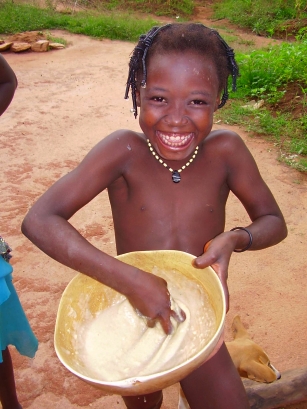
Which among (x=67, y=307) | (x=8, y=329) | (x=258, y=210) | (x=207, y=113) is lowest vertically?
(x=8, y=329)

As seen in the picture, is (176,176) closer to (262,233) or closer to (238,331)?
(262,233)

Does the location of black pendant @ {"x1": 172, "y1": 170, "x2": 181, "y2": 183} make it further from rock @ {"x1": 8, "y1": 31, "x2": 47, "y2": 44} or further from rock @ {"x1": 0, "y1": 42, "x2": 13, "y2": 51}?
rock @ {"x1": 8, "y1": 31, "x2": 47, "y2": 44}

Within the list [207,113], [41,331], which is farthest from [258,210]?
[41,331]

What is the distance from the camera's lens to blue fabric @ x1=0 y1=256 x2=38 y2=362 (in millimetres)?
1445

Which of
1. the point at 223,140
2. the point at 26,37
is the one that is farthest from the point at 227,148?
the point at 26,37

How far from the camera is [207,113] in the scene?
1.28 m

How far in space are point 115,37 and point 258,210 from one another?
7213 mm

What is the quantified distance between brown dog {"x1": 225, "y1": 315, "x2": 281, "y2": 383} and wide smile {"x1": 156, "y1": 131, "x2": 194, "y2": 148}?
0.83m

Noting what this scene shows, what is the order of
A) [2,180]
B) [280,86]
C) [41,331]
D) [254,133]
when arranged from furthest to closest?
[280,86] < [254,133] < [2,180] < [41,331]

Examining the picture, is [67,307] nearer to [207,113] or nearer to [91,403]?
[207,113]

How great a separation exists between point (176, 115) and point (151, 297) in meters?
0.49

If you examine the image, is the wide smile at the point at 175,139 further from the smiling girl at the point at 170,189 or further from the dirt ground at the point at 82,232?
the dirt ground at the point at 82,232

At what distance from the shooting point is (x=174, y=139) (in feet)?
4.28

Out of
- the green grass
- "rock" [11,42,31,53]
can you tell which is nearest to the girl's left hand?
the green grass
